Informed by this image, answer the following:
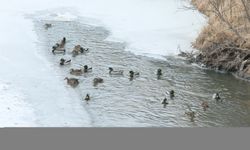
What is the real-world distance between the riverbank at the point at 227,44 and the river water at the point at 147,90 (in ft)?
1.56

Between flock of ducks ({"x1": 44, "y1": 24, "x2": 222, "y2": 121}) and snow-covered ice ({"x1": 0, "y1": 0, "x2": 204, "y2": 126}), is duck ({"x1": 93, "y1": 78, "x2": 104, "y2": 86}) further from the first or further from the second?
snow-covered ice ({"x1": 0, "y1": 0, "x2": 204, "y2": 126})

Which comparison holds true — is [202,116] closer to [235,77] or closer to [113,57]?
[235,77]

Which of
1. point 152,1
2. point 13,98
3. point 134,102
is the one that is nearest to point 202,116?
point 134,102

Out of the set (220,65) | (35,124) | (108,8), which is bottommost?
(35,124)

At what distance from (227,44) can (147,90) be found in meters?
3.55

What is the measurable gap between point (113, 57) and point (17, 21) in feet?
23.1

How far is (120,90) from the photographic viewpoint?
16.2m

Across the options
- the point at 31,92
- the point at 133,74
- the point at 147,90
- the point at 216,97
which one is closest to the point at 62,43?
the point at 133,74

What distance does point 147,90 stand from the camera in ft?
53.6

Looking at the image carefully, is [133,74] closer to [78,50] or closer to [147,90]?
[147,90]

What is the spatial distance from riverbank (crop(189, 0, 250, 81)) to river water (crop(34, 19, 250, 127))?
1.56ft

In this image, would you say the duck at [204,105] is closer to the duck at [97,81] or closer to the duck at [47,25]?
the duck at [97,81]

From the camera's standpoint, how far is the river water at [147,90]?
1399 centimetres

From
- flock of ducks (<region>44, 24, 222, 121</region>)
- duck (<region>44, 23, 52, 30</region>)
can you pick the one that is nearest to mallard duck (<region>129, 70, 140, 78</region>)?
flock of ducks (<region>44, 24, 222, 121</region>)
